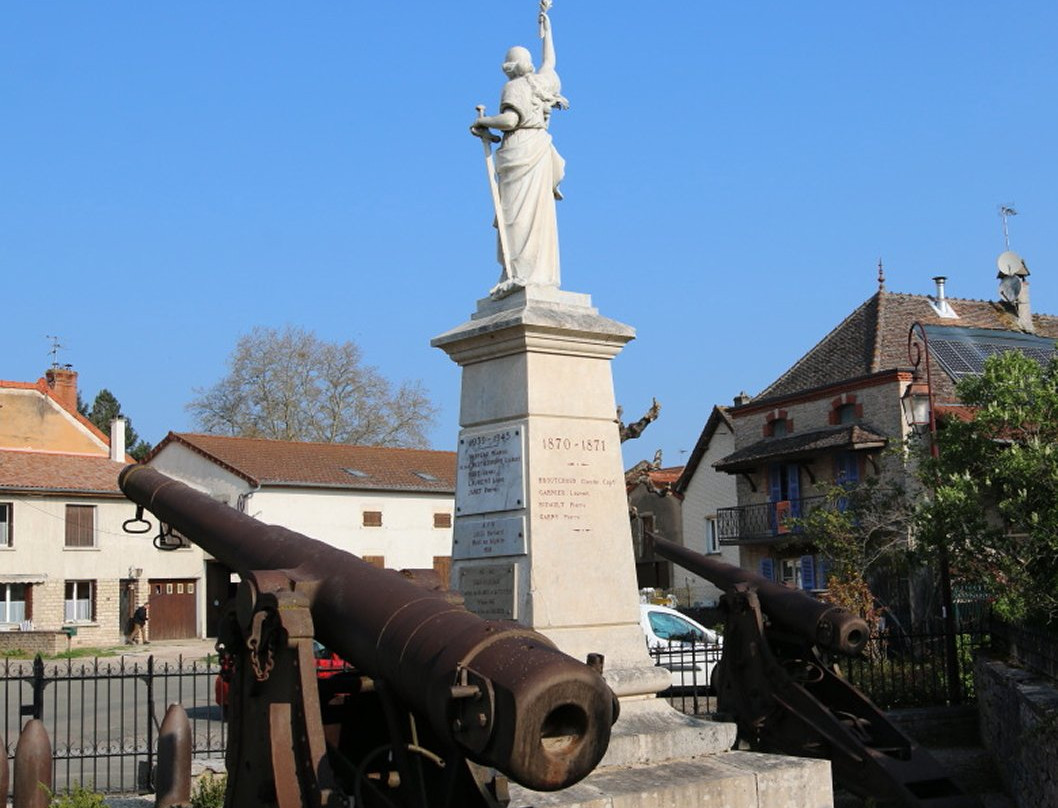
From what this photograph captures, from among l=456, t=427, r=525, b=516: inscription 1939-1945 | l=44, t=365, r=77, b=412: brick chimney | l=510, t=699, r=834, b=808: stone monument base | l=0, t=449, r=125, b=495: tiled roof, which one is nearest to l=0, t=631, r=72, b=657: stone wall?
l=0, t=449, r=125, b=495: tiled roof

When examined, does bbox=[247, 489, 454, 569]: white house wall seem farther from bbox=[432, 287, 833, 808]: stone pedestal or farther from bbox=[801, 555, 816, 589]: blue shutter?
bbox=[432, 287, 833, 808]: stone pedestal

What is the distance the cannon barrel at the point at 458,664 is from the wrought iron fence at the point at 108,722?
173 inches

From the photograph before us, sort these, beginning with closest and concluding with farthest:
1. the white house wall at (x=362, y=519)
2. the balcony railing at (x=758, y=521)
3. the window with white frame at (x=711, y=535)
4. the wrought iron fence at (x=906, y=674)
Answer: the wrought iron fence at (x=906, y=674) → the balcony railing at (x=758, y=521) → the white house wall at (x=362, y=519) → the window with white frame at (x=711, y=535)

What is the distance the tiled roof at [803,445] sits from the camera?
112 feet

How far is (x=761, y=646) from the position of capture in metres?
9.98

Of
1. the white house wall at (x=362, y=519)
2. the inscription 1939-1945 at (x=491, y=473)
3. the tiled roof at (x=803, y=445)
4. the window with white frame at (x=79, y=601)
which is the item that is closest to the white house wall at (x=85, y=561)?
the window with white frame at (x=79, y=601)

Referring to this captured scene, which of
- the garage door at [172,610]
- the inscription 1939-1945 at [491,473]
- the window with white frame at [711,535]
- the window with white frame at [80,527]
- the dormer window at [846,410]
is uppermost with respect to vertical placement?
the dormer window at [846,410]

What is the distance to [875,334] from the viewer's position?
1446 inches

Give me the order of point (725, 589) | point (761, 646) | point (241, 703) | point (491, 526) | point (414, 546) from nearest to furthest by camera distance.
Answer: point (241, 703) → point (491, 526) → point (761, 646) → point (725, 589) → point (414, 546)

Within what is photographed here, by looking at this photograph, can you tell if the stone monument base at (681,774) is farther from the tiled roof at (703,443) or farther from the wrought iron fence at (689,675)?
the tiled roof at (703,443)

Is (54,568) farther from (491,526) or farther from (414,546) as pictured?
(491,526)

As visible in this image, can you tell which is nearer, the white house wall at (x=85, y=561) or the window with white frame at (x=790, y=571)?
the window with white frame at (x=790, y=571)

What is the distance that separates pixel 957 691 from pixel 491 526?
7.34m

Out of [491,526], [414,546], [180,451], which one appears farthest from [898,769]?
[180,451]
